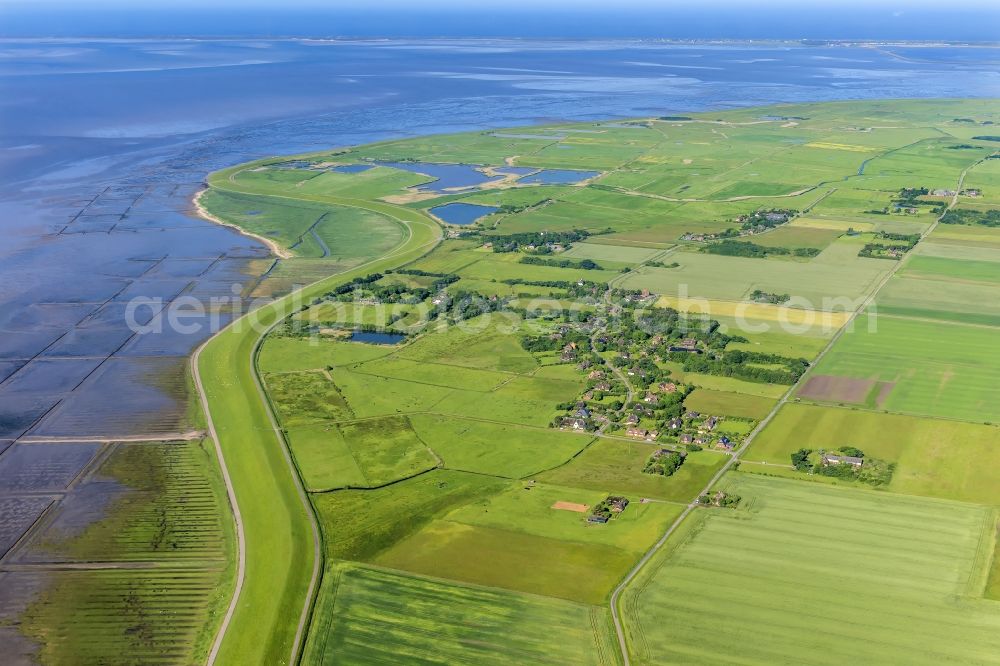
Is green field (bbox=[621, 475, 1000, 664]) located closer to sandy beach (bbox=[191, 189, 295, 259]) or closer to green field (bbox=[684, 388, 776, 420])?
green field (bbox=[684, 388, 776, 420])

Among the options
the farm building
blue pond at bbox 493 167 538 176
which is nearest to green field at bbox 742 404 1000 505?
the farm building

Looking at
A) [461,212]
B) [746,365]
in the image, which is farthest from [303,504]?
[461,212]

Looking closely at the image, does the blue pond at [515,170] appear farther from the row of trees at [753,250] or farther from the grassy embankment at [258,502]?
the grassy embankment at [258,502]

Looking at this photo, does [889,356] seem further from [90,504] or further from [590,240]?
[90,504]

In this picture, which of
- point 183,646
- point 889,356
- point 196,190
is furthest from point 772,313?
point 196,190

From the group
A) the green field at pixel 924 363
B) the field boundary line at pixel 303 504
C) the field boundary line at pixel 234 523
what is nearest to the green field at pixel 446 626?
the field boundary line at pixel 303 504

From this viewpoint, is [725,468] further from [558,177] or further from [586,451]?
[558,177]
